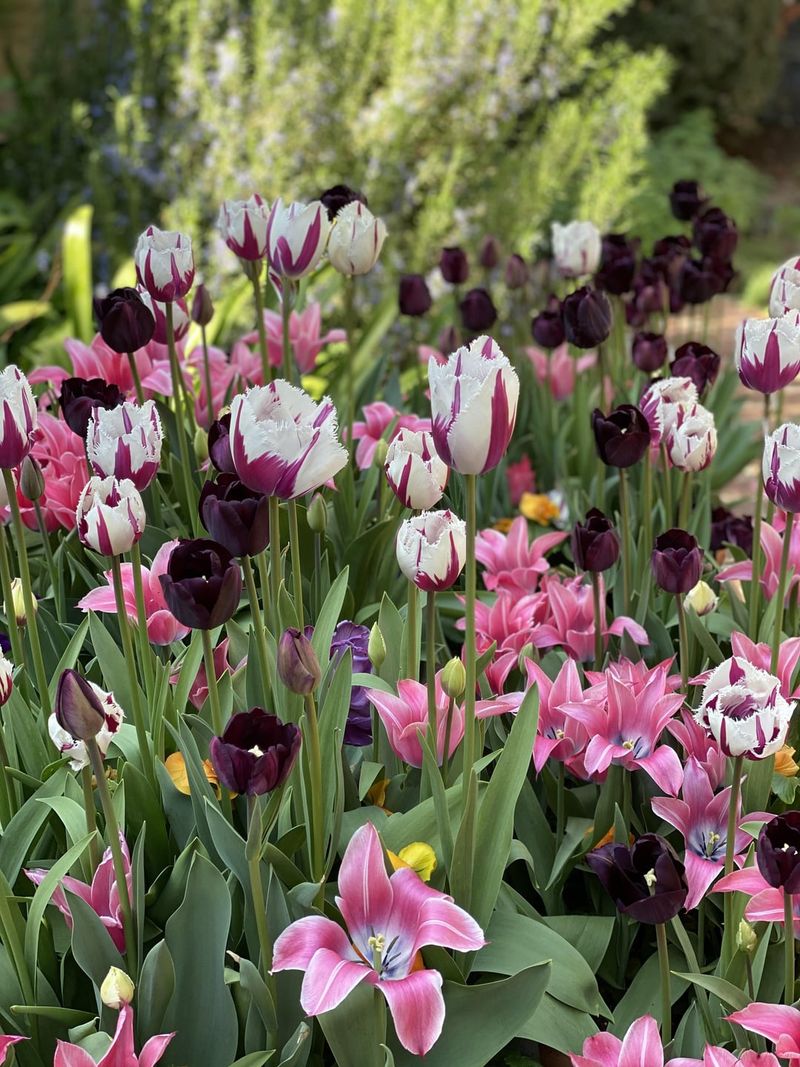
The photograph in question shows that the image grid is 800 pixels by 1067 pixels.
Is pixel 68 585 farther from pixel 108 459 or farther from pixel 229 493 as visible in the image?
→ pixel 229 493

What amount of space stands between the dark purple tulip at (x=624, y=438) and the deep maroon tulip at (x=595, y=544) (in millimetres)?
Result: 82

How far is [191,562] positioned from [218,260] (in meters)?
2.88

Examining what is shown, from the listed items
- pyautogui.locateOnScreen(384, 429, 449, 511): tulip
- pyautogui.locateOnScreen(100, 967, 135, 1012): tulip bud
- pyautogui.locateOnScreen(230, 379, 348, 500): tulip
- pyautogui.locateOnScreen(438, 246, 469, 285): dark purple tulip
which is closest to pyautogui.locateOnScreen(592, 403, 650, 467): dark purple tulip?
pyautogui.locateOnScreen(384, 429, 449, 511): tulip

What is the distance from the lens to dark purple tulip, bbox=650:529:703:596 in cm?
114

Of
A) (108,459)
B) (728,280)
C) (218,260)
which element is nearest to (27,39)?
(218,260)

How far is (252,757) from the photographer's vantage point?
31.9 inches

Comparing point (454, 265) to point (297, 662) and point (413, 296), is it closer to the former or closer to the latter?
point (413, 296)

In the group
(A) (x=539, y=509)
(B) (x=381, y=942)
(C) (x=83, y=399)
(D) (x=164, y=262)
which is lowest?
(A) (x=539, y=509)

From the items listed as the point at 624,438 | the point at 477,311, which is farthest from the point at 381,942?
the point at 477,311

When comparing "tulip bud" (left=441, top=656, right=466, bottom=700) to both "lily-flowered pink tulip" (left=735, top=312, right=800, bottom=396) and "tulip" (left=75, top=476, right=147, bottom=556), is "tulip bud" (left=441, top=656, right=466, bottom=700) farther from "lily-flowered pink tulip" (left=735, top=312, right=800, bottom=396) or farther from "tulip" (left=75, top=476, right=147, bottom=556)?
"lily-flowered pink tulip" (left=735, top=312, right=800, bottom=396)

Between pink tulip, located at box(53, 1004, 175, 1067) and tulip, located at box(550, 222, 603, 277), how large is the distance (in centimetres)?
137

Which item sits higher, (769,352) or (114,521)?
(769,352)

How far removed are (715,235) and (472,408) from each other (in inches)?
46.7

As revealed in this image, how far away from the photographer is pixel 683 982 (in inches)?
41.2
